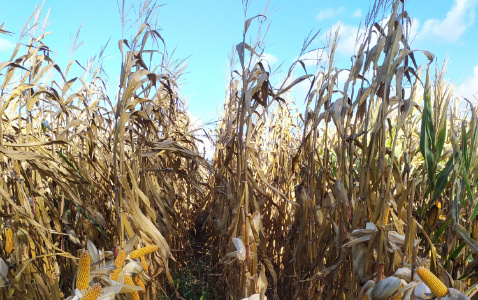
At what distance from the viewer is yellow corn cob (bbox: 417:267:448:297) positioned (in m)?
1.38

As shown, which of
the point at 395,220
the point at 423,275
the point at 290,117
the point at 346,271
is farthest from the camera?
the point at 290,117

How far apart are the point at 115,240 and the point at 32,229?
615 millimetres

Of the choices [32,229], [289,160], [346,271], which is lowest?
[346,271]

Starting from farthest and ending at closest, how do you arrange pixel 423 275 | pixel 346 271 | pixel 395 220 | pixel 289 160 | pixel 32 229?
pixel 289 160 < pixel 32 229 < pixel 346 271 < pixel 395 220 < pixel 423 275

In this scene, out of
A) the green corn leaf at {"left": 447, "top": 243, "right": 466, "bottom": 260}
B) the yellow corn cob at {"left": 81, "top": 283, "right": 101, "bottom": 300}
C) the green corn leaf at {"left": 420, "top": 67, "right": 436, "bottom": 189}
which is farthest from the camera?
the green corn leaf at {"left": 420, "top": 67, "right": 436, "bottom": 189}

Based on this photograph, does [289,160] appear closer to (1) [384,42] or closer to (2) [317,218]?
(2) [317,218]

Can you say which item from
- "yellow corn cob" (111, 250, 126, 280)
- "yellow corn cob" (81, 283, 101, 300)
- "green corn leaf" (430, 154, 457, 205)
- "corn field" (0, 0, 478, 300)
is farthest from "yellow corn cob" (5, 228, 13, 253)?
"green corn leaf" (430, 154, 457, 205)

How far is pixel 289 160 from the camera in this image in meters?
4.05

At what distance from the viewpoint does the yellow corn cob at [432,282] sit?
1.38 meters

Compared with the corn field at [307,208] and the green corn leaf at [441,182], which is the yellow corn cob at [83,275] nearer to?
the corn field at [307,208]

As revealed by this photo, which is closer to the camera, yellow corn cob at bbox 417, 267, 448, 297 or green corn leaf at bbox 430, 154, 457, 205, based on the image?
yellow corn cob at bbox 417, 267, 448, 297

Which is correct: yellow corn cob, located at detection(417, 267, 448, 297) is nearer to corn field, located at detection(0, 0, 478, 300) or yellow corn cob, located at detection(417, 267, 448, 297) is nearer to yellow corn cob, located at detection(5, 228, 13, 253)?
corn field, located at detection(0, 0, 478, 300)

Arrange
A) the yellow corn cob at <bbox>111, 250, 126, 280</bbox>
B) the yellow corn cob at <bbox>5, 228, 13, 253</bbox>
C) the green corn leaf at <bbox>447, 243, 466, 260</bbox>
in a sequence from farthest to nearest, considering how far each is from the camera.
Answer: the yellow corn cob at <bbox>5, 228, 13, 253</bbox> < the green corn leaf at <bbox>447, 243, 466, 260</bbox> < the yellow corn cob at <bbox>111, 250, 126, 280</bbox>

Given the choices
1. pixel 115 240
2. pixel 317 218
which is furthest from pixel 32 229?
pixel 317 218
